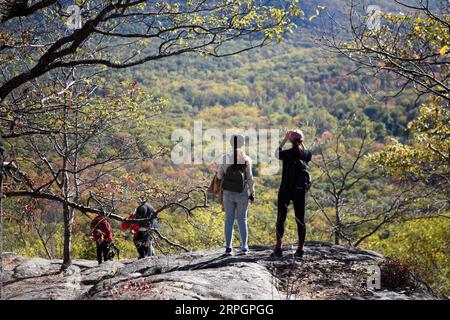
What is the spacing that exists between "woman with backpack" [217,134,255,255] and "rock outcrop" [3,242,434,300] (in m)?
0.70

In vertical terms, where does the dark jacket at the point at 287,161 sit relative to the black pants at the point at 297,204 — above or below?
above

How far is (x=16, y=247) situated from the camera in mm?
27000

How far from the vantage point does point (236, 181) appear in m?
7.47

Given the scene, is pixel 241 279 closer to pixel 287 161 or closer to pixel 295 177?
pixel 295 177

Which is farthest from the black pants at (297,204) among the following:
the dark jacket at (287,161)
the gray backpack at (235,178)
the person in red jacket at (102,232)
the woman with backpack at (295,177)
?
the person in red jacket at (102,232)

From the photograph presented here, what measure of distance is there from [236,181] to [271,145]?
133 feet

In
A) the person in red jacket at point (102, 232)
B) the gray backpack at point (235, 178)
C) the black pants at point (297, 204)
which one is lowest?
the person in red jacket at point (102, 232)

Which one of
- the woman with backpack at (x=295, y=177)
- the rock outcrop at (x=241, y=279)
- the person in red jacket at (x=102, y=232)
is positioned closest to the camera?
the rock outcrop at (x=241, y=279)

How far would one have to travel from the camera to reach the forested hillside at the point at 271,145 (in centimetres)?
964

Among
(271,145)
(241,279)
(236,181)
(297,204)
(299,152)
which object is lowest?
(241,279)

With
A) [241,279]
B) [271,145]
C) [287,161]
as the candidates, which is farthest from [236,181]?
[271,145]

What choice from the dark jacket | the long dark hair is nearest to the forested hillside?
the dark jacket

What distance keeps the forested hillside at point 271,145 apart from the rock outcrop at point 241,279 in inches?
24.1

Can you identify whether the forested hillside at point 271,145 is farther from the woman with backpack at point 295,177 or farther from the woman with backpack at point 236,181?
the woman with backpack at point 295,177
